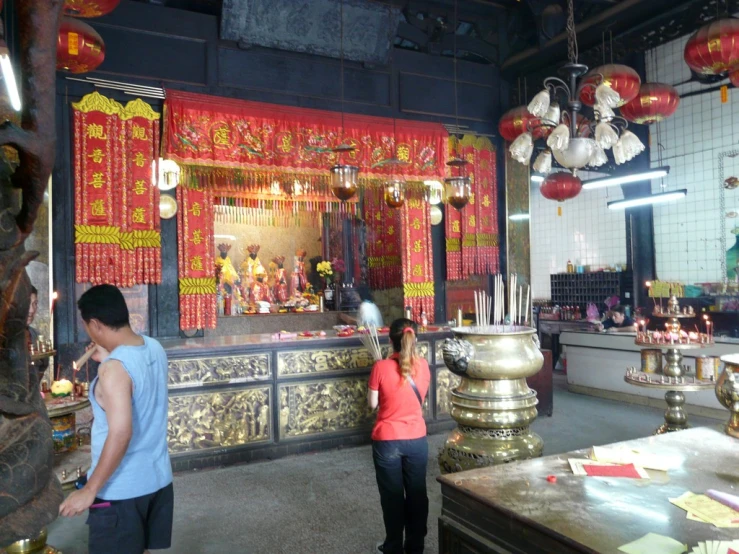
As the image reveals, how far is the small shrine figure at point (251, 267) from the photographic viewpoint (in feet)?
24.0

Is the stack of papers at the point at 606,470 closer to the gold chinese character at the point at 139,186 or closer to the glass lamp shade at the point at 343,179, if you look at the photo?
the glass lamp shade at the point at 343,179

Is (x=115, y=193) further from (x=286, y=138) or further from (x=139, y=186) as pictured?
(x=286, y=138)

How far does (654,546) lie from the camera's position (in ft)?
4.07

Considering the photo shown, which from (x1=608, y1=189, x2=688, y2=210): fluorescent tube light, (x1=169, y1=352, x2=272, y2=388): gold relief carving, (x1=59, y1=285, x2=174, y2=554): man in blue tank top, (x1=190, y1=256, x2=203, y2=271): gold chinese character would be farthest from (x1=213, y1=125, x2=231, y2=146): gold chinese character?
(x1=608, y1=189, x2=688, y2=210): fluorescent tube light

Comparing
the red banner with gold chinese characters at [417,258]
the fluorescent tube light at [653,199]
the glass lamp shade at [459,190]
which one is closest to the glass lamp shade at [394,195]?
the glass lamp shade at [459,190]

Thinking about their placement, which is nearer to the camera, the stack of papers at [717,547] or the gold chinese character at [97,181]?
the stack of papers at [717,547]

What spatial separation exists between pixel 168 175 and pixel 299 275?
2.77 meters

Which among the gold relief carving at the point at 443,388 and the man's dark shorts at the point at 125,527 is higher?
the man's dark shorts at the point at 125,527

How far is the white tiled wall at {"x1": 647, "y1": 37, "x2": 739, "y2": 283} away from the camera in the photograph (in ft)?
27.9

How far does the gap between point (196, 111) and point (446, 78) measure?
2.91m

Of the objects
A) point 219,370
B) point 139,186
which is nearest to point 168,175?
point 139,186

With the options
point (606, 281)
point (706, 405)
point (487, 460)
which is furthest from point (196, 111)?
point (606, 281)

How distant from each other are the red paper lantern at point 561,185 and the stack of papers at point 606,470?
412 cm

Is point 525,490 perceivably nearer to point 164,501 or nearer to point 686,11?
point 164,501
